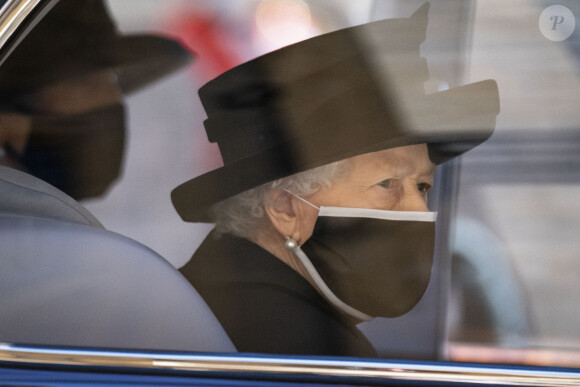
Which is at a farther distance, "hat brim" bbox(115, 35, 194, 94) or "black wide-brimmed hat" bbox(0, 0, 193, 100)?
"hat brim" bbox(115, 35, 194, 94)

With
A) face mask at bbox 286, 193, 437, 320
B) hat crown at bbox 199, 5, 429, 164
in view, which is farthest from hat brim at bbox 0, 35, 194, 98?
face mask at bbox 286, 193, 437, 320

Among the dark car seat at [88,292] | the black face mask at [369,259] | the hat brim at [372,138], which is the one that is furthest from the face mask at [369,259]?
the dark car seat at [88,292]

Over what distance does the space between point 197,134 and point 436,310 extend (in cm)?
65

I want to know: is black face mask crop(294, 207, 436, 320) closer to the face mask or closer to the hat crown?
the face mask

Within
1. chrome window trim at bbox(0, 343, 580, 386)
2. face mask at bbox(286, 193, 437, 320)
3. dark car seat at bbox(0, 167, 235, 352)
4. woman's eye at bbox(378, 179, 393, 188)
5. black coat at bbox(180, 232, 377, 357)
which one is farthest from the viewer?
woman's eye at bbox(378, 179, 393, 188)

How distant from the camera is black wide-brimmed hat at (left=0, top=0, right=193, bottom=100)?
1521mm

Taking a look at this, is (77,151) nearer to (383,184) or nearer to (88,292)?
(88,292)

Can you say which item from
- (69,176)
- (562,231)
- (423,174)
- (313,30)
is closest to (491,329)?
(562,231)

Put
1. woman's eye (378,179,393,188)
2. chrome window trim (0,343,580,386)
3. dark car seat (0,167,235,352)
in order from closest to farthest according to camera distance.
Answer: chrome window trim (0,343,580,386) → dark car seat (0,167,235,352) → woman's eye (378,179,393,188)

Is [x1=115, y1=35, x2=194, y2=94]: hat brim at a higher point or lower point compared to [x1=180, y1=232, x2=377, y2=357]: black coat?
higher

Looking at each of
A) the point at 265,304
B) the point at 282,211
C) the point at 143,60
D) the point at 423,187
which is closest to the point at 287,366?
the point at 265,304

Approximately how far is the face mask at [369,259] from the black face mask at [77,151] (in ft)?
1.51

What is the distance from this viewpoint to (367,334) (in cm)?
157

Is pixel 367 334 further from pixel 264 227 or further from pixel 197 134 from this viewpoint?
pixel 197 134
